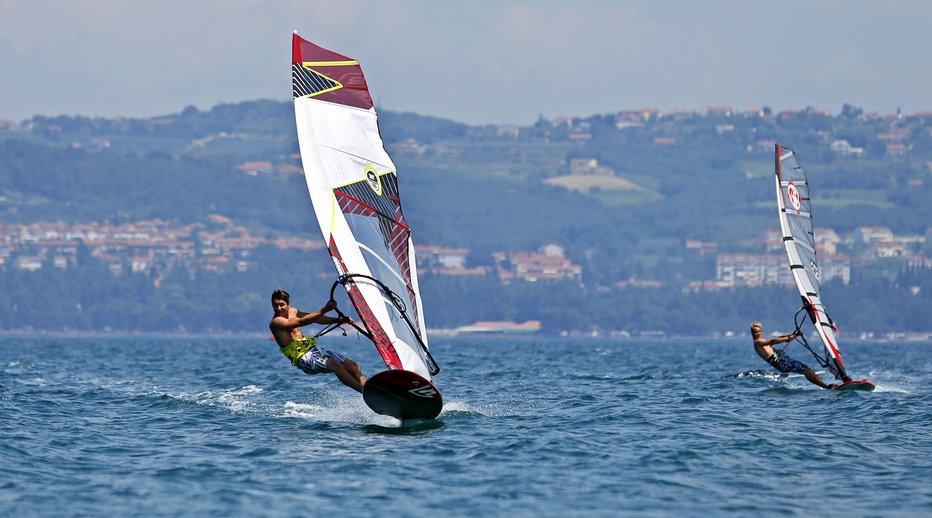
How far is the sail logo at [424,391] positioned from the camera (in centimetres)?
2172

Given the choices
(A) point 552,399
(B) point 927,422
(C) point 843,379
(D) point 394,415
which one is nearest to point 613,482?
(D) point 394,415

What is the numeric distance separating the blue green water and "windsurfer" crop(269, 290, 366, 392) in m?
0.83

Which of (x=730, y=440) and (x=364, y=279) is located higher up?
(x=364, y=279)

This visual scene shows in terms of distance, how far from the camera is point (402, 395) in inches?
859

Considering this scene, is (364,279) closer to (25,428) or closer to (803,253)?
(25,428)

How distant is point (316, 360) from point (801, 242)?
14.5 meters

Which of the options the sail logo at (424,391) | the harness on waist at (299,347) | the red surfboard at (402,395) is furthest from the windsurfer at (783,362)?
the harness on waist at (299,347)

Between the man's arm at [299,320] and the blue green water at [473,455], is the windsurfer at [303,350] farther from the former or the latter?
the blue green water at [473,455]

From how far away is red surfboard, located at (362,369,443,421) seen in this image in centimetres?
2138

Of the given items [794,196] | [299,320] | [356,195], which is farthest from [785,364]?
[299,320]

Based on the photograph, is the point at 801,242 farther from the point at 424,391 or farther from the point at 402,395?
the point at 402,395

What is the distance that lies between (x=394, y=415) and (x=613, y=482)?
199 inches

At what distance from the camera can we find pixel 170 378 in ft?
127

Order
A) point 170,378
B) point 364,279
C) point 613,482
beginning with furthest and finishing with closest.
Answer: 1. point 170,378
2. point 364,279
3. point 613,482
